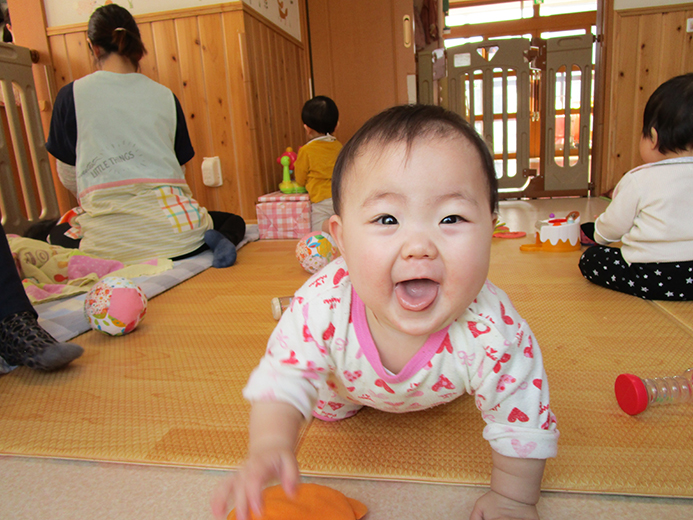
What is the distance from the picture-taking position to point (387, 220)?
19.4 inches

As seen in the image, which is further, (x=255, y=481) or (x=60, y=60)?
(x=60, y=60)

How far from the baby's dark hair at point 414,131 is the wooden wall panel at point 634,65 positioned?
3.32m

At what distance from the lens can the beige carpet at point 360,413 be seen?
2.04ft

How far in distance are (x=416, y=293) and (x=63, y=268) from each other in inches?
60.0

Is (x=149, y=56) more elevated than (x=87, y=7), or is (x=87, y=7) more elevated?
(x=87, y=7)

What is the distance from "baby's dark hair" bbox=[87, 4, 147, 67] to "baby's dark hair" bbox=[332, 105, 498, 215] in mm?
1533

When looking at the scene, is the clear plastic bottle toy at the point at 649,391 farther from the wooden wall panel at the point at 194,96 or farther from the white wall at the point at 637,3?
the white wall at the point at 637,3

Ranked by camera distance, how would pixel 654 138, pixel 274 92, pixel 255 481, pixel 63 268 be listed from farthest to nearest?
pixel 274 92
pixel 63 268
pixel 654 138
pixel 255 481

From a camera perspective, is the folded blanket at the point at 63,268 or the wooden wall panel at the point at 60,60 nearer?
the folded blanket at the point at 63,268

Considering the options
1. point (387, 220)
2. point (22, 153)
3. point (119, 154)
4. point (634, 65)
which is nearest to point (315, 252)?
point (119, 154)

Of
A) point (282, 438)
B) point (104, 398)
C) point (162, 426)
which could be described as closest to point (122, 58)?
point (104, 398)

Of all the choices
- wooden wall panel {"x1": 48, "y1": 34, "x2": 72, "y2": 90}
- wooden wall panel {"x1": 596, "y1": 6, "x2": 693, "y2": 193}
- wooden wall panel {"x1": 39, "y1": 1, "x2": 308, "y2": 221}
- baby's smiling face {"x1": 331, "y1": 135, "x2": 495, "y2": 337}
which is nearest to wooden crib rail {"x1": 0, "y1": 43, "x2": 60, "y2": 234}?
wooden wall panel {"x1": 48, "y1": 34, "x2": 72, "y2": 90}

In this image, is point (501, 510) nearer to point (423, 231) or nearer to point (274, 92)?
point (423, 231)

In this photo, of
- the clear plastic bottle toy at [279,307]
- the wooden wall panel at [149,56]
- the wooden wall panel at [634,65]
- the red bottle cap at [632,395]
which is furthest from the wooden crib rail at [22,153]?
the wooden wall panel at [634,65]
